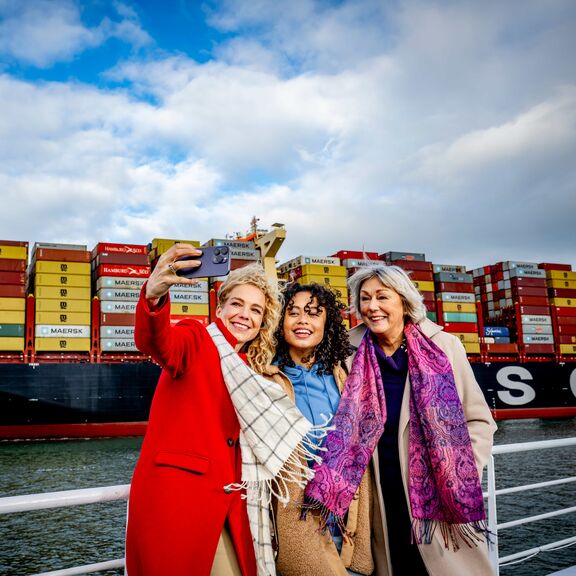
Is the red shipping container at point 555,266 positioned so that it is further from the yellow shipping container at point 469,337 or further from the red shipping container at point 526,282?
the yellow shipping container at point 469,337

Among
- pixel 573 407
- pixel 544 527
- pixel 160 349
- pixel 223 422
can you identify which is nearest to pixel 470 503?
pixel 223 422

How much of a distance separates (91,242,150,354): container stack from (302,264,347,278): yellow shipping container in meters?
6.51

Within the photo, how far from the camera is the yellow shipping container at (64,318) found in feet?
58.0

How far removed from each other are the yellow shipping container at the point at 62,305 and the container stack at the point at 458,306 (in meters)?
15.3

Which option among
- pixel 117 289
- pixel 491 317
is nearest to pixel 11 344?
pixel 117 289

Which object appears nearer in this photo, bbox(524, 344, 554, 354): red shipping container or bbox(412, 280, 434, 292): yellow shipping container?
bbox(412, 280, 434, 292): yellow shipping container

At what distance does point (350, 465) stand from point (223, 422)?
49 cm

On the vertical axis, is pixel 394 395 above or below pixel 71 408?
above

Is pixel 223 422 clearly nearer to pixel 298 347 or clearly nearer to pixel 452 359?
pixel 298 347

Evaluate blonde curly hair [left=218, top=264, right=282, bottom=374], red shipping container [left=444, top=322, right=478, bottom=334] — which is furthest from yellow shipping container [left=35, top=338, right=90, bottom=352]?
blonde curly hair [left=218, top=264, right=282, bottom=374]

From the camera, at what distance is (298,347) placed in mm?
1853

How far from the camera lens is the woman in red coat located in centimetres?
132

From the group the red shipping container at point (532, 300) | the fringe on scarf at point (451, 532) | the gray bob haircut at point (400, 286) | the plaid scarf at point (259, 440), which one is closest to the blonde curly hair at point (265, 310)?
the plaid scarf at point (259, 440)

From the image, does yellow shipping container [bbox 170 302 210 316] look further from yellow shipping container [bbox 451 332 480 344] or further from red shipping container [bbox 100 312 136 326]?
yellow shipping container [bbox 451 332 480 344]
